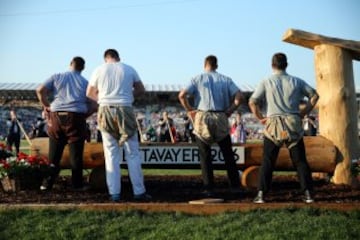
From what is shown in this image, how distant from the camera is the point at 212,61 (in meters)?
7.14

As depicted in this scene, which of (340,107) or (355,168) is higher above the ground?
(340,107)

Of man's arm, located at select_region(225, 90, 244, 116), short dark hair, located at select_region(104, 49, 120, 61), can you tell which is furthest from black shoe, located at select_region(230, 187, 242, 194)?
short dark hair, located at select_region(104, 49, 120, 61)

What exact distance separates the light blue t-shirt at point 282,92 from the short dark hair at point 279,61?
0.07 metres

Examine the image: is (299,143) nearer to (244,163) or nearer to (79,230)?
(244,163)

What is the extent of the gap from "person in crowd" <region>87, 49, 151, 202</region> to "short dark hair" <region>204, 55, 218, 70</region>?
1.15 metres

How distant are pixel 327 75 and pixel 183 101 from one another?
2.58 metres

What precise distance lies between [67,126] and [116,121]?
44.9 inches

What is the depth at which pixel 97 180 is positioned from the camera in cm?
765

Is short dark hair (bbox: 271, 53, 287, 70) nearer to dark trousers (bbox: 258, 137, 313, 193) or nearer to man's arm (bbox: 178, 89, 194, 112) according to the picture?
dark trousers (bbox: 258, 137, 313, 193)

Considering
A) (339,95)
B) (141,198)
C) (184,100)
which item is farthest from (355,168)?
(141,198)

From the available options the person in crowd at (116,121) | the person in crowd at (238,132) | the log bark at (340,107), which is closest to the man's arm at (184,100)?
the person in crowd at (116,121)

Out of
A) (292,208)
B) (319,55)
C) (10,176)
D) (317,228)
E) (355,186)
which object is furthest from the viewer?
(319,55)

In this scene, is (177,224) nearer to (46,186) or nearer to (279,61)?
(279,61)

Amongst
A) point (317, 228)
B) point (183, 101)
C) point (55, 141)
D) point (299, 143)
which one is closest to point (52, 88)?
point (55, 141)
